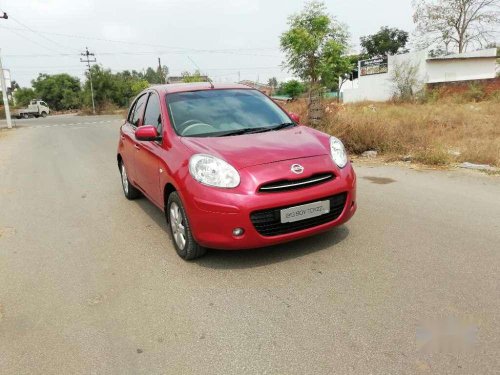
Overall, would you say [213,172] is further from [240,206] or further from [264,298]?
[264,298]

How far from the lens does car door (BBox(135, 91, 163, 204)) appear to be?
4449mm

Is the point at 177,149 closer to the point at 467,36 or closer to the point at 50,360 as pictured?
the point at 50,360

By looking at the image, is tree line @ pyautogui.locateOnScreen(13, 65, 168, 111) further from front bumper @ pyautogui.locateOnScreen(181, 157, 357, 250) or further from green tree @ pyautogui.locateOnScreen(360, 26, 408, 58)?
front bumper @ pyautogui.locateOnScreen(181, 157, 357, 250)

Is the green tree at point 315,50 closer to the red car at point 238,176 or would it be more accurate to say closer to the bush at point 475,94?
the bush at point 475,94

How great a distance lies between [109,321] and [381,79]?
114 ft

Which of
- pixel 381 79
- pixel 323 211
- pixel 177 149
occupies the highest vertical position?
pixel 381 79

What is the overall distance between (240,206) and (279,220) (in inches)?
14.1

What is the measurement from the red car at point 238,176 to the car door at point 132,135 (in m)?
0.83

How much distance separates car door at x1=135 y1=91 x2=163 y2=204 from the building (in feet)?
90.9

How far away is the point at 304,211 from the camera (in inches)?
140

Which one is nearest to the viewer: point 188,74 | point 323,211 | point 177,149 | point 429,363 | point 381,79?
point 429,363

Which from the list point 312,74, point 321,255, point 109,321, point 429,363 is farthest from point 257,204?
point 312,74

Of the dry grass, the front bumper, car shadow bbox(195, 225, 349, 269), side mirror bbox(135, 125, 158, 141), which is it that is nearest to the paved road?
car shadow bbox(195, 225, 349, 269)

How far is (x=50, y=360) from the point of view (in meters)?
2.64
